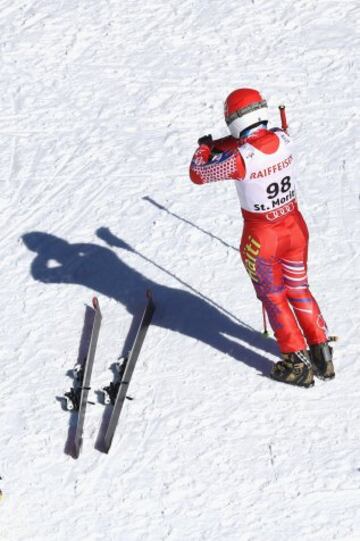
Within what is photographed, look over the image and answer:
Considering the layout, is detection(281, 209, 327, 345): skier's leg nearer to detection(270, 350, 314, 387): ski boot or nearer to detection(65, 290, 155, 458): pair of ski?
detection(270, 350, 314, 387): ski boot

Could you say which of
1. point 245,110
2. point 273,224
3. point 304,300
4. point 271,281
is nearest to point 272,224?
point 273,224

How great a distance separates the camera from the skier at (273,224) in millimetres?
7715

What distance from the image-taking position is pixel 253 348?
9062 mm

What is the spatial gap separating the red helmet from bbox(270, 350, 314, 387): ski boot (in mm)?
1861

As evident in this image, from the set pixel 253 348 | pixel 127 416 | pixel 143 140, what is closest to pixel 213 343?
pixel 253 348

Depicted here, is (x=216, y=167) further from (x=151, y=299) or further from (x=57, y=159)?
(x=57, y=159)

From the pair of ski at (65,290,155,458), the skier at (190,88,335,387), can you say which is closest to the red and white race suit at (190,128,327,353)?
the skier at (190,88,335,387)

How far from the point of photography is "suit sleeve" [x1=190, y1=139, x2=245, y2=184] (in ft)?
25.3

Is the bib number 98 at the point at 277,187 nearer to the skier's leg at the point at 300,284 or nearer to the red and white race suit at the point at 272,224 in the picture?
the red and white race suit at the point at 272,224

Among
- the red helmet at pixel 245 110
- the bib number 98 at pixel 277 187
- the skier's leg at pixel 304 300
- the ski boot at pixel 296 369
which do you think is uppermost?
the red helmet at pixel 245 110

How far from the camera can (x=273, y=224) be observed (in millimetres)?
8062

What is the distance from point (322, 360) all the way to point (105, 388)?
1.74m

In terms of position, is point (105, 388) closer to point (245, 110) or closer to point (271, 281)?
point (271, 281)

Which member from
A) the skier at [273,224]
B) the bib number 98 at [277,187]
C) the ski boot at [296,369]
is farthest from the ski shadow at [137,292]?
the bib number 98 at [277,187]
